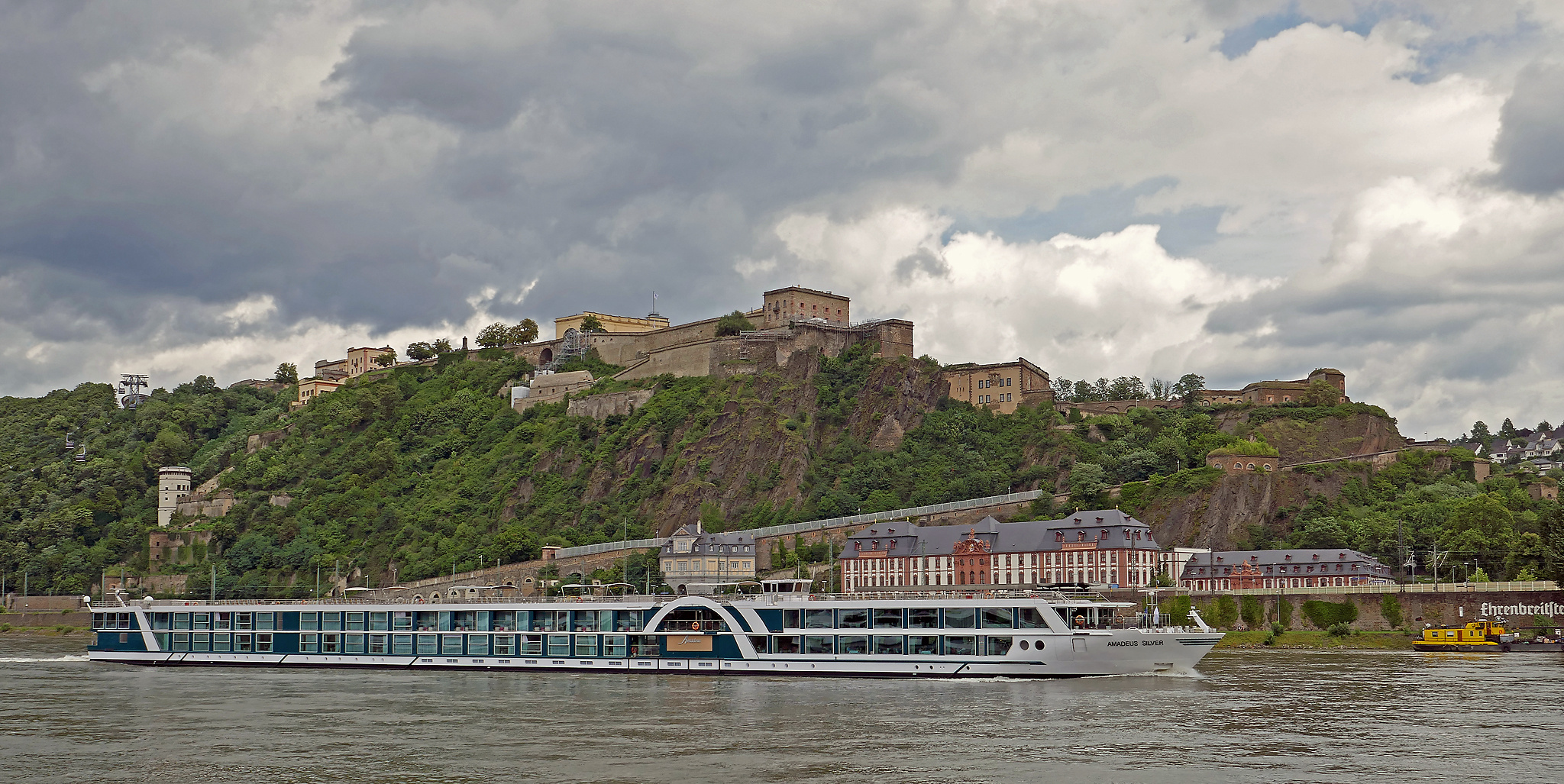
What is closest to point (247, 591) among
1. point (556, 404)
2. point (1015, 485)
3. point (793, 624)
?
point (556, 404)

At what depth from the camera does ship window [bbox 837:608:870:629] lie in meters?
55.6

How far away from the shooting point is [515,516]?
122312 mm

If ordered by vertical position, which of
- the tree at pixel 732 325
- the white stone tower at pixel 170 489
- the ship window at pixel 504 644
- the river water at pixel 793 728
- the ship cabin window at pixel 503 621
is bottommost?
the river water at pixel 793 728

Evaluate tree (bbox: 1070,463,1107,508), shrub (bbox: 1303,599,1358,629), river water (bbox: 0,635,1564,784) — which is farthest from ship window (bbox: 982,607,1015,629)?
tree (bbox: 1070,463,1107,508)

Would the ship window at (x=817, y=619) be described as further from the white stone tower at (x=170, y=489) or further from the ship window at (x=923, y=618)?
the white stone tower at (x=170, y=489)

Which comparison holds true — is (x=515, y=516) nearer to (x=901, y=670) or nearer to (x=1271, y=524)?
(x=1271, y=524)

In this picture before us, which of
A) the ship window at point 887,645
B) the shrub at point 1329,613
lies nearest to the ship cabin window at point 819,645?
the ship window at point 887,645

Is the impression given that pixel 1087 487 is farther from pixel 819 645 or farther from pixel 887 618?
pixel 819 645

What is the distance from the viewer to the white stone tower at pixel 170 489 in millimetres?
140000

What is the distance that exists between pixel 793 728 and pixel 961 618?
16.2 m

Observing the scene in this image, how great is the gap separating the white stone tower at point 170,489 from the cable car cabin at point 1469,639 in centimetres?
11541

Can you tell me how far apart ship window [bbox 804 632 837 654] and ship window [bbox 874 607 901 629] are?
196 cm

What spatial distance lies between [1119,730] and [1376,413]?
92.7m

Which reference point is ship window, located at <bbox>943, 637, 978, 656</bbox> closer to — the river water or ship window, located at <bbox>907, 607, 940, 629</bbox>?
ship window, located at <bbox>907, 607, 940, 629</bbox>
